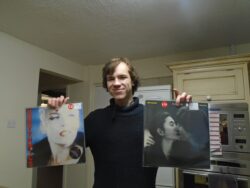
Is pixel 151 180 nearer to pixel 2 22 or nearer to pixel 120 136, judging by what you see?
pixel 120 136

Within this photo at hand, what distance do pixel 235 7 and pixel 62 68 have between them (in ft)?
6.91

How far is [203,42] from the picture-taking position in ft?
8.01

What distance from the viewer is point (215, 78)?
6.88 ft

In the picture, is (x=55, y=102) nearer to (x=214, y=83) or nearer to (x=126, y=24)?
(x=126, y=24)

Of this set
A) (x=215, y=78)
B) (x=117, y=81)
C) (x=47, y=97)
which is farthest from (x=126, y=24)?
(x=47, y=97)

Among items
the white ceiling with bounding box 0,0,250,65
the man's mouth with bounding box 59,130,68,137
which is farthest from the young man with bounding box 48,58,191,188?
the white ceiling with bounding box 0,0,250,65

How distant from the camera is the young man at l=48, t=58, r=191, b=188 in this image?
92 cm

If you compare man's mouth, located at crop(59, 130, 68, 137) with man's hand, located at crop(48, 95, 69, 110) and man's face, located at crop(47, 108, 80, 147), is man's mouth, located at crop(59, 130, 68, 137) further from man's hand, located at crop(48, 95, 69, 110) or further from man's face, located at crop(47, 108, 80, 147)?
man's hand, located at crop(48, 95, 69, 110)

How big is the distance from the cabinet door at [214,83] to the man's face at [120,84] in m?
1.28

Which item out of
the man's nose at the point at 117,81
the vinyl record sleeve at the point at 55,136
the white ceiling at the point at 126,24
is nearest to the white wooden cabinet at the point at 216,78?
the white ceiling at the point at 126,24

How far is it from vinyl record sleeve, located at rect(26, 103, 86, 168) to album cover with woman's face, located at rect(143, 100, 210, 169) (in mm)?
300

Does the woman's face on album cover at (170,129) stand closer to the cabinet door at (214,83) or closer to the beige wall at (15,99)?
the cabinet door at (214,83)

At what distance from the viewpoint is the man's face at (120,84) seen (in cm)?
99

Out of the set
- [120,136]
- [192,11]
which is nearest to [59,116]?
[120,136]
